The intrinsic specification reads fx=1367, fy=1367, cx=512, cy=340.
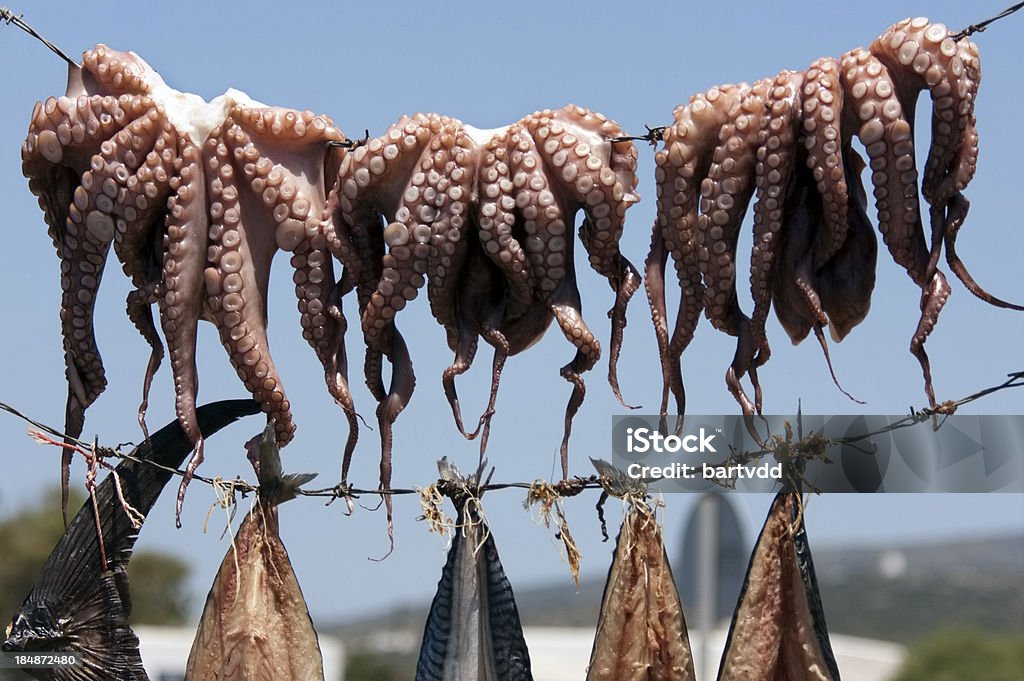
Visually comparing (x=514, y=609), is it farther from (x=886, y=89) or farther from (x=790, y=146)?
(x=886, y=89)

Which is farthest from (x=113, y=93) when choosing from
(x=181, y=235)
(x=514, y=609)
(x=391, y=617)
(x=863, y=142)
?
(x=391, y=617)

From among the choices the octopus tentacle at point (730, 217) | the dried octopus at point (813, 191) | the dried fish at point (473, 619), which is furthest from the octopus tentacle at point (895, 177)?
the dried fish at point (473, 619)

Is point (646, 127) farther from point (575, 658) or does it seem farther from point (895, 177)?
point (575, 658)

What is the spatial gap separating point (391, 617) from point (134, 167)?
2943cm

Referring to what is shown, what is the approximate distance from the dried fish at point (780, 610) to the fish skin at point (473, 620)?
2.05 feet

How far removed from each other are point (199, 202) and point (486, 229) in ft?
3.09

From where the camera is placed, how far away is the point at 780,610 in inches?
151

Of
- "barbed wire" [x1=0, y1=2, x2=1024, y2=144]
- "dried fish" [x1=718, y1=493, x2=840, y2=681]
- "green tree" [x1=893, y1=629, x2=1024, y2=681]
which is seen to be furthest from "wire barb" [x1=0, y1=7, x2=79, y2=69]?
"green tree" [x1=893, y1=629, x2=1024, y2=681]

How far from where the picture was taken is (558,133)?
13.1 feet

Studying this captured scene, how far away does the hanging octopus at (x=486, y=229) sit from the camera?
399 cm

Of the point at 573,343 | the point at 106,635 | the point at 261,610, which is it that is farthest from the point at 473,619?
the point at 106,635

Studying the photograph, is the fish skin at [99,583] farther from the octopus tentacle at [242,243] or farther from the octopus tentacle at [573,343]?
the octopus tentacle at [573,343]

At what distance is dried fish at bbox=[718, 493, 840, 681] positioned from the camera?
3799mm

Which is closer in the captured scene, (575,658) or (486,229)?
(486,229)
